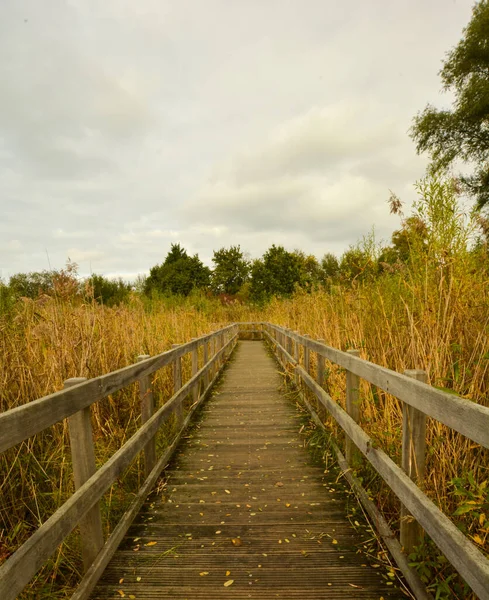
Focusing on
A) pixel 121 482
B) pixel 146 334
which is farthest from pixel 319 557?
pixel 146 334

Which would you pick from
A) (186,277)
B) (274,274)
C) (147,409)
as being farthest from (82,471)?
(186,277)

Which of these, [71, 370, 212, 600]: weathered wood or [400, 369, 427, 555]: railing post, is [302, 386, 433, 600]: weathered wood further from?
[71, 370, 212, 600]: weathered wood

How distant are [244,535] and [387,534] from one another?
35.2 inches

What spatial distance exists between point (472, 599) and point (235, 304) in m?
21.9

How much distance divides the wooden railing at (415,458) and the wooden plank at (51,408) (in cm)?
162

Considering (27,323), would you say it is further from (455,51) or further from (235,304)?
(235,304)

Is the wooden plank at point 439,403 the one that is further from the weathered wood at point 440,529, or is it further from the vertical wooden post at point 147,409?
the vertical wooden post at point 147,409

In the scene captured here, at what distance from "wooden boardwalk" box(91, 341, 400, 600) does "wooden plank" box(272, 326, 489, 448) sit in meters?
0.99

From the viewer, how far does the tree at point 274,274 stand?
80.6 feet

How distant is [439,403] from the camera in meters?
1.67

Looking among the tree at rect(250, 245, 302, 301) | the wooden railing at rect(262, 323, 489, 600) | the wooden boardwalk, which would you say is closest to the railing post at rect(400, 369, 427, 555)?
the wooden railing at rect(262, 323, 489, 600)

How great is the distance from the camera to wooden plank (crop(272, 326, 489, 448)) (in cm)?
139

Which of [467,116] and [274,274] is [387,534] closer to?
[467,116]

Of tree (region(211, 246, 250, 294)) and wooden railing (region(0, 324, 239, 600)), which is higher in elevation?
tree (region(211, 246, 250, 294))
